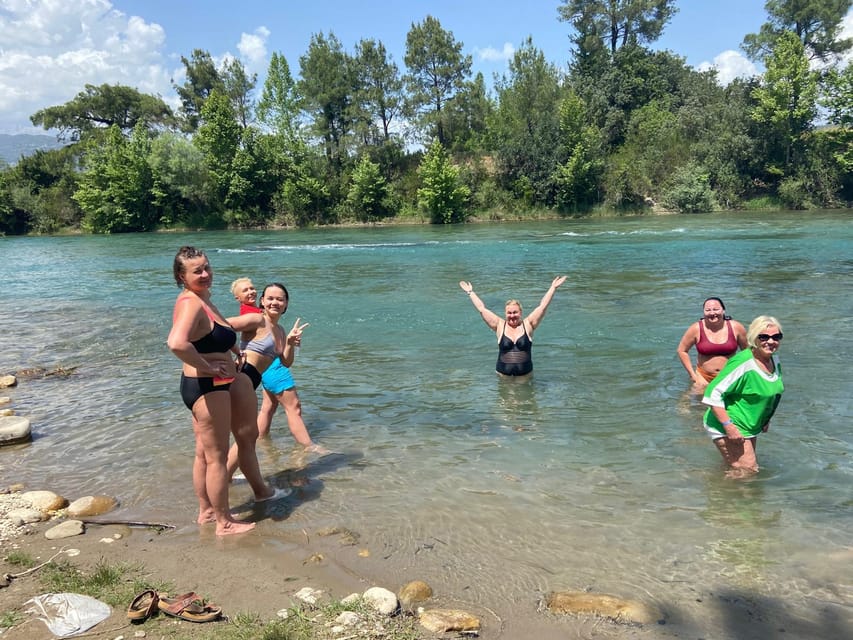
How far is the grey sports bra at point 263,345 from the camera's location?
6023 mm

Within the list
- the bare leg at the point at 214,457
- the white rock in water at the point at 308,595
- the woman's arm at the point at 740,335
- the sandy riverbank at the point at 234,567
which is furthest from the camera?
the woman's arm at the point at 740,335

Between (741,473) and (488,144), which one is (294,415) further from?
(488,144)

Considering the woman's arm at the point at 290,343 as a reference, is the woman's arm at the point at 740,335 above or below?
below

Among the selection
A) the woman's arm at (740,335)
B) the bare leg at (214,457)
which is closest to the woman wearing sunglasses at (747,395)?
the woman's arm at (740,335)

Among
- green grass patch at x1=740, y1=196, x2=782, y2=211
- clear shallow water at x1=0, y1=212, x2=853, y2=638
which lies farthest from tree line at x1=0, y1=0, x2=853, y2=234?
clear shallow water at x1=0, y1=212, x2=853, y2=638

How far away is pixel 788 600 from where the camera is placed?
13.0ft

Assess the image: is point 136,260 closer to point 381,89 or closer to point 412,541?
point 412,541

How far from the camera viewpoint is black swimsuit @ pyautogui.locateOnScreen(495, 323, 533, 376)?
8.93 m

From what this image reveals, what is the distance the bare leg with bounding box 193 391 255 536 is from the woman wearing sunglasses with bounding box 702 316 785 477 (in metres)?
3.98

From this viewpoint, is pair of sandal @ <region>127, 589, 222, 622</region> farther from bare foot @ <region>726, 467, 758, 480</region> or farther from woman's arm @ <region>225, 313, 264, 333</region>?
bare foot @ <region>726, 467, 758, 480</region>

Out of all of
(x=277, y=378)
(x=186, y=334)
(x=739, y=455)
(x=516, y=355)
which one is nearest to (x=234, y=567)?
(x=186, y=334)

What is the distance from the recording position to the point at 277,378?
666cm

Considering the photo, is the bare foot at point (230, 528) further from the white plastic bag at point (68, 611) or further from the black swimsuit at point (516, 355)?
the black swimsuit at point (516, 355)

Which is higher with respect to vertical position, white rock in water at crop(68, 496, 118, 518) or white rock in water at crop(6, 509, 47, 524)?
white rock in water at crop(6, 509, 47, 524)
